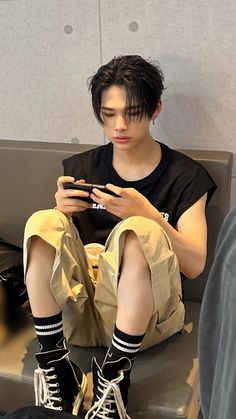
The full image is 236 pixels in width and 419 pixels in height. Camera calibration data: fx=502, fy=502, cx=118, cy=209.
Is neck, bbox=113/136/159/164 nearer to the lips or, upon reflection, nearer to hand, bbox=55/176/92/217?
the lips

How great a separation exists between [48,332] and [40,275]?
125mm

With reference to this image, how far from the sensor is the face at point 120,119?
119 centimetres

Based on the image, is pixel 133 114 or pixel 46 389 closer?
pixel 46 389

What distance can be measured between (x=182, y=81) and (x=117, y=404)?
0.85 metres

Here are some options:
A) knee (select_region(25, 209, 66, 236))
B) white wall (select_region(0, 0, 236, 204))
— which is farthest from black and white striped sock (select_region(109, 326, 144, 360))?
white wall (select_region(0, 0, 236, 204))

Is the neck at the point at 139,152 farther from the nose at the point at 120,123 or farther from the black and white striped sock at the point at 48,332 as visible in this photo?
the black and white striped sock at the point at 48,332

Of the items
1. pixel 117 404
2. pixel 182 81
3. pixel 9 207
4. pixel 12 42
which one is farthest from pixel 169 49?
pixel 117 404

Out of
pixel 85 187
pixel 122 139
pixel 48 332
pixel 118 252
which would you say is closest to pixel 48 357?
pixel 48 332

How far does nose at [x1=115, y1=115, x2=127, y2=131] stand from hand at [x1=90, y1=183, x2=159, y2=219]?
153 mm

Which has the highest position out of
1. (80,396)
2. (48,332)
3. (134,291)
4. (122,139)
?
(122,139)

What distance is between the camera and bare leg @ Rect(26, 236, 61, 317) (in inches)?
41.8

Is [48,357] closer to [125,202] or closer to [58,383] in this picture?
[58,383]

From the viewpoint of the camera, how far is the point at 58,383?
1.05 m

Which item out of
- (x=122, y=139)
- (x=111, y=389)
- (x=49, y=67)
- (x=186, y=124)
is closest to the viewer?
(x=111, y=389)
